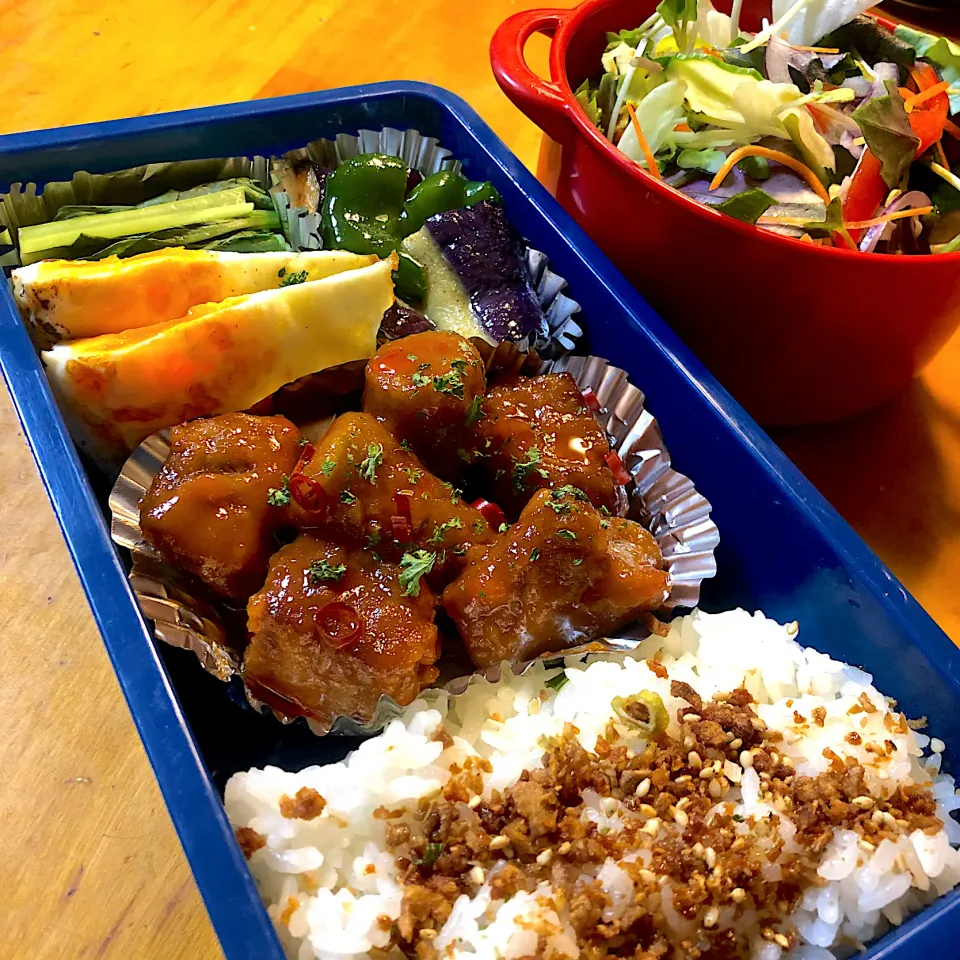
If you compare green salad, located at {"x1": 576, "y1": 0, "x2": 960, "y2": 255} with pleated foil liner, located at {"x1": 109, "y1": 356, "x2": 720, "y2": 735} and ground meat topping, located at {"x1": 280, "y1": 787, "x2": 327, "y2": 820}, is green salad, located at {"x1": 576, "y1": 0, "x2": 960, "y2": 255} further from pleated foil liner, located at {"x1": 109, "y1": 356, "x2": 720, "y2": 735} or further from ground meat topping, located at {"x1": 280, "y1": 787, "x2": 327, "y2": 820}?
ground meat topping, located at {"x1": 280, "y1": 787, "x2": 327, "y2": 820}

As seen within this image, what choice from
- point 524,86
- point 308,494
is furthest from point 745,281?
point 308,494

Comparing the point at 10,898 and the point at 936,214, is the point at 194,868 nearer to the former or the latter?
the point at 10,898

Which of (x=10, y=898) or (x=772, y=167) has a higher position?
(x=772, y=167)

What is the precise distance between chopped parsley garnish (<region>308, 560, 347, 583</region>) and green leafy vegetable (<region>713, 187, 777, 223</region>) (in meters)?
0.95

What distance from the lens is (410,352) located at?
1.55 m

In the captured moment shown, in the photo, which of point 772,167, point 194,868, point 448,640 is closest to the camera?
point 194,868

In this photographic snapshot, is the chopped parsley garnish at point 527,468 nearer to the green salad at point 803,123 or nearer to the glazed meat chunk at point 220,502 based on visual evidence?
the glazed meat chunk at point 220,502

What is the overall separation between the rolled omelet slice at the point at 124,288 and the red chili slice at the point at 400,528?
25.0 inches

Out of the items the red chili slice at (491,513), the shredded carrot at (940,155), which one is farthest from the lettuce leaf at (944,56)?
the red chili slice at (491,513)

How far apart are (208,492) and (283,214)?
906 millimetres

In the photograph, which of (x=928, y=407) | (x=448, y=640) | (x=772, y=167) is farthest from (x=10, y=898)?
(x=928, y=407)

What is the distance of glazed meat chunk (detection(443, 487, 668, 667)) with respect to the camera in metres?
1.36

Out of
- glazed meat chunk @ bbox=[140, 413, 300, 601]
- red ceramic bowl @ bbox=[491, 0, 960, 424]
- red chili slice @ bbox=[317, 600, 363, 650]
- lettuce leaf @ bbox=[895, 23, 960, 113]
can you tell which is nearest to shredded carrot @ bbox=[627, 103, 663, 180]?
red ceramic bowl @ bbox=[491, 0, 960, 424]

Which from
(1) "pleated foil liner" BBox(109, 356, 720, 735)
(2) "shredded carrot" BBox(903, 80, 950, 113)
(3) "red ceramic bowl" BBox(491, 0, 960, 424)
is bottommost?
(1) "pleated foil liner" BBox(109, 356, 720, 735)
